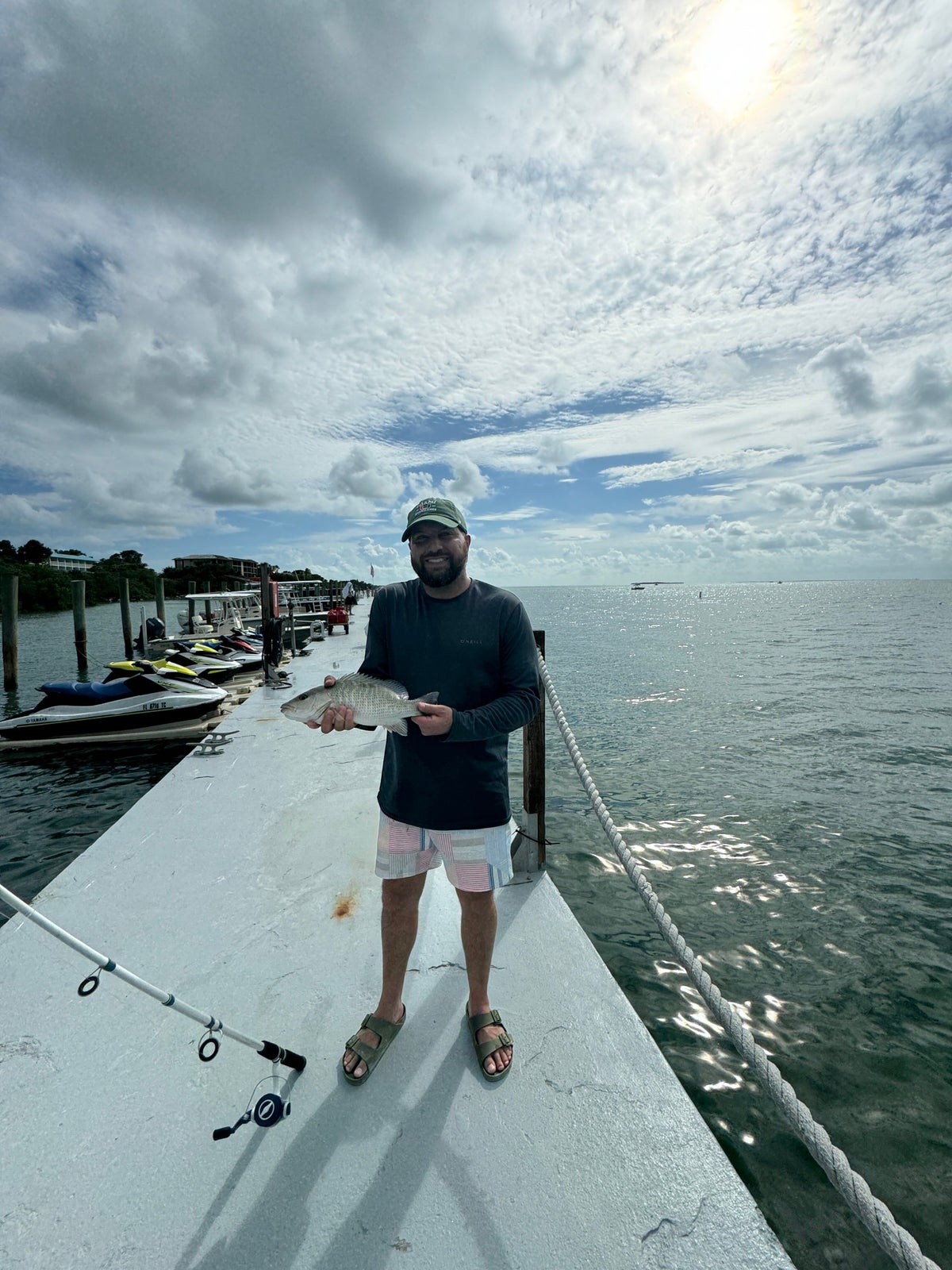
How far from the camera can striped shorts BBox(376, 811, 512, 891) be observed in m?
2.45

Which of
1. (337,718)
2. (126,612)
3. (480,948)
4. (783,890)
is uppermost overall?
(337,718)

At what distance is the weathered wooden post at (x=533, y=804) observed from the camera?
3953mm

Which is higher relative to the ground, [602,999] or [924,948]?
[602,999]

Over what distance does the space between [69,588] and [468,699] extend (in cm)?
10055

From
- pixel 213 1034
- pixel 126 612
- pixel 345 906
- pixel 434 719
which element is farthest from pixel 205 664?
pixel 126 612

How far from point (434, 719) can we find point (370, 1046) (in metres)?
1.50

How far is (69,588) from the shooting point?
272ft

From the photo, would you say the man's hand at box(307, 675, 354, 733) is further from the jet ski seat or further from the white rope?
the jet ski seat

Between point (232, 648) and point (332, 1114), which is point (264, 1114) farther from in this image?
point (232, 648)

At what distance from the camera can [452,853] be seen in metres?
2.45

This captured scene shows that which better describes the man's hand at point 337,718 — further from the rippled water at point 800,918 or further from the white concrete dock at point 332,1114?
the rippled water at point 800,918

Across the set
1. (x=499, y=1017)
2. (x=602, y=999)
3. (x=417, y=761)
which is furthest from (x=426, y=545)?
(x=602, y=999)

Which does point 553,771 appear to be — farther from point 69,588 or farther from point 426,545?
point 69,588

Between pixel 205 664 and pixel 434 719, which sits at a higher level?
pixel 434 719
